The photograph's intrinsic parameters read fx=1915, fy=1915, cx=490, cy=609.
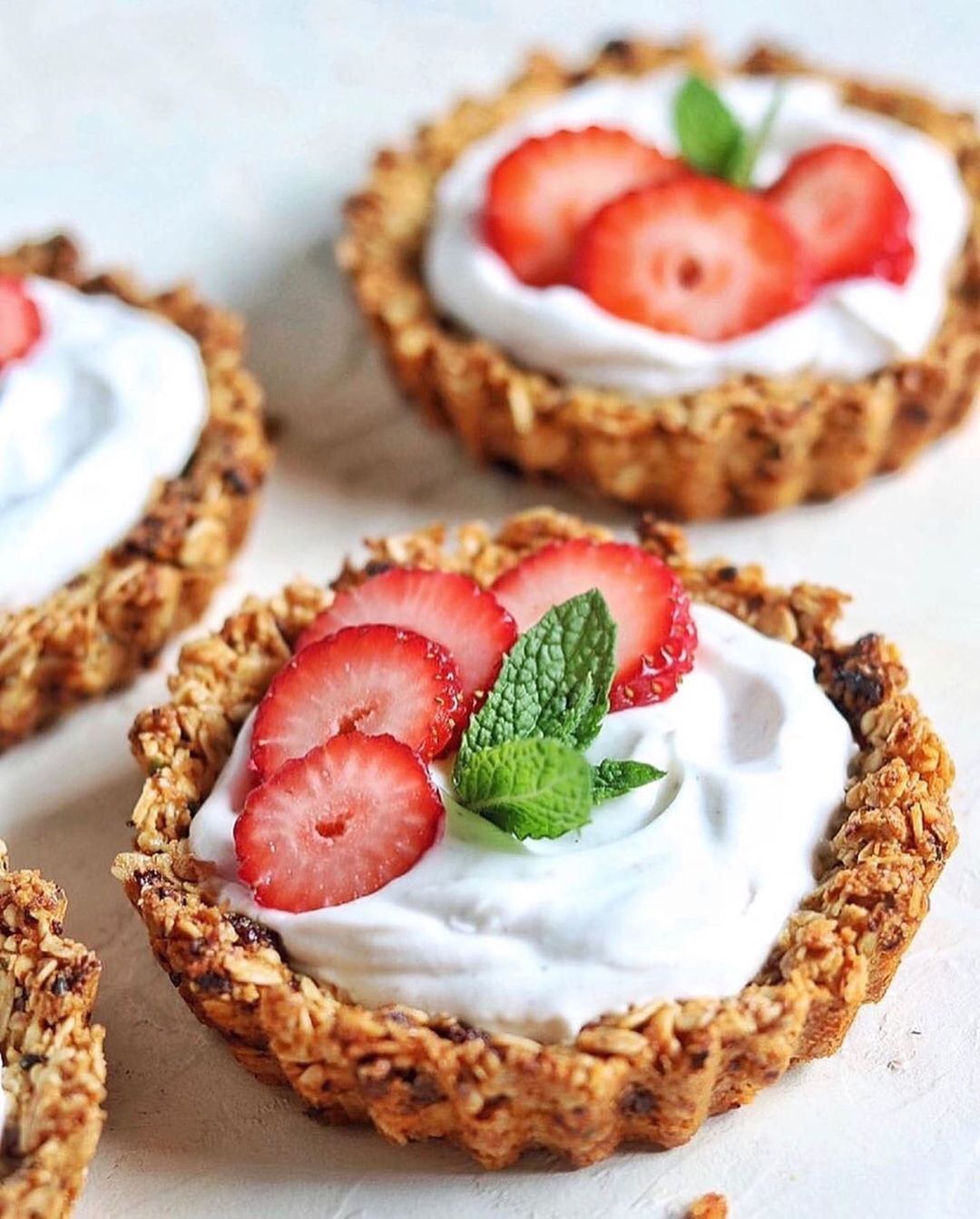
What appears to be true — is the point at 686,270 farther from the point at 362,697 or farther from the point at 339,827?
the point at 339,827

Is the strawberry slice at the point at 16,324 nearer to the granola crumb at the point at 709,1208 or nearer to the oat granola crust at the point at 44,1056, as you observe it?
the oat granola crust at the point at 44,1056

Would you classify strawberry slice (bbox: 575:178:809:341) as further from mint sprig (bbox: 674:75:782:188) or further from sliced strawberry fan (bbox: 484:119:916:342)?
mint sprig (bbox: 674:75:782:188)

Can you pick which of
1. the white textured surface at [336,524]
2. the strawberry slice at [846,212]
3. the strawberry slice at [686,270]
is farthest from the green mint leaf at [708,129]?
the white textured surface at [336,524]

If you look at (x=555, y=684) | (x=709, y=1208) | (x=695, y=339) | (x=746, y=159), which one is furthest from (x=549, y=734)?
(x=746, y=159)

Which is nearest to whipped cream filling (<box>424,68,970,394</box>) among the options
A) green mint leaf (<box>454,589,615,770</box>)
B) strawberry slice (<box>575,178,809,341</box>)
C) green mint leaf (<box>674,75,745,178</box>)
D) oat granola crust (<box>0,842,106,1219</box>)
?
strawberry slice (<box>575,178,809,341</box>)

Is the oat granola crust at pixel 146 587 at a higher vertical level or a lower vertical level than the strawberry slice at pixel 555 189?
lower

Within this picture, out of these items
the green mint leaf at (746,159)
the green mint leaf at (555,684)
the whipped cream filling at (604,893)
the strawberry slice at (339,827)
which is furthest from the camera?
the green mint leaf at (746,159)

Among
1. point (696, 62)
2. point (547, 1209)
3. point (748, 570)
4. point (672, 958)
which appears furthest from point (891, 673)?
point (696, 62)
